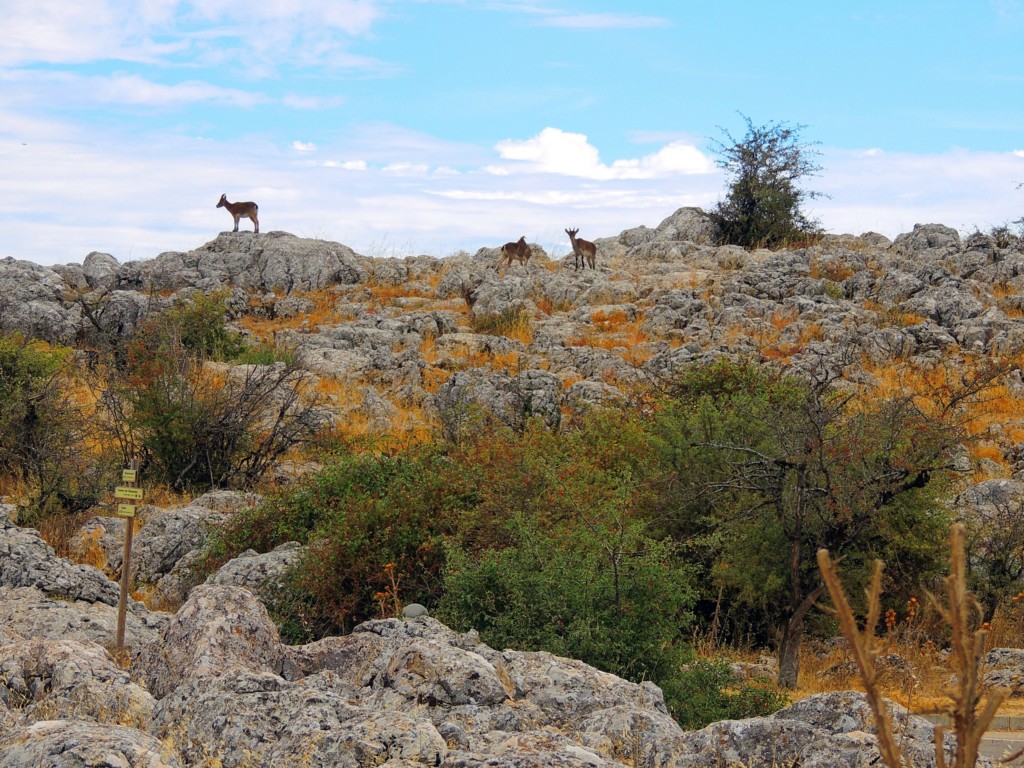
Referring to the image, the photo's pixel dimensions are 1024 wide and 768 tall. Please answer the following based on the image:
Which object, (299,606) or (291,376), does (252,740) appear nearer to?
(299,606)

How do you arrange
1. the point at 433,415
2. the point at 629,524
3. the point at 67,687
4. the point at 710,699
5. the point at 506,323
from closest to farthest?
the point at 67,687 < the point at 710,699 < the point at 629,524 < the point at 433,415 < the point at 506,323

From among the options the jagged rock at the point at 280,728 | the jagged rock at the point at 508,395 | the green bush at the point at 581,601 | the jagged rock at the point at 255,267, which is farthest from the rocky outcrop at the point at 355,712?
the jagged rock at the point at 255,267

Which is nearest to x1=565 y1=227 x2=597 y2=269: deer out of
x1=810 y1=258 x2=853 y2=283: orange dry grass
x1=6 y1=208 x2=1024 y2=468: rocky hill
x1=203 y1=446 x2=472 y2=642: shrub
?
x1=6 y1=208 x2=1024 y2=468: rocky hill

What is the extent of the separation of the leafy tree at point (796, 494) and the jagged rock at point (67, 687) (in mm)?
5885

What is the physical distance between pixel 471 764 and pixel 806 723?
227 cm

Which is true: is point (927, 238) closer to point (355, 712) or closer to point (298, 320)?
point (298, 320)

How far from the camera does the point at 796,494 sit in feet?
37.1

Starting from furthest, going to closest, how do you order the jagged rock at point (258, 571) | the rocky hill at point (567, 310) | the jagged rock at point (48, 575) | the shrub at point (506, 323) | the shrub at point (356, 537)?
the shrub at point (506, 323) < the rocky hill at point (567, 310) < the jagged rock at point (258, 571) < the shrub at point (356, 537) < the jagged rock at point (48, 575)

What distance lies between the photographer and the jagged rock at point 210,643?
22.4ft

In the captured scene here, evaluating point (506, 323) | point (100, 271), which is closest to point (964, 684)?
point (506, 323)

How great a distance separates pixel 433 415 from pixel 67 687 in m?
16.6

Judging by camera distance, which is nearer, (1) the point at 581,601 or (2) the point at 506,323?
(1) the point at 581,601

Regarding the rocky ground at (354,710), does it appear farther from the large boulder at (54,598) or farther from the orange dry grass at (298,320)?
the orange dry grass at (298,320)

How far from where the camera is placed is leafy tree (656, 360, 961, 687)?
36.6ft
